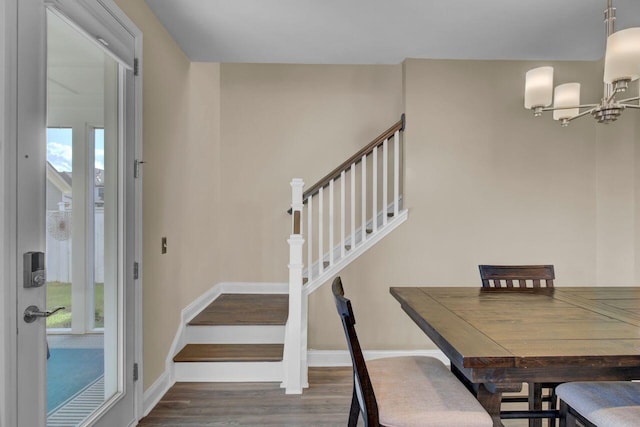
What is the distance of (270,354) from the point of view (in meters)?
2.87

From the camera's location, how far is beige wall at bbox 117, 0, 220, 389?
7.96 ft

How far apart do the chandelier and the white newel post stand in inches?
64.6

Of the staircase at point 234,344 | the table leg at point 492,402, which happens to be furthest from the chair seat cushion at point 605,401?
the staircase at point 234,344

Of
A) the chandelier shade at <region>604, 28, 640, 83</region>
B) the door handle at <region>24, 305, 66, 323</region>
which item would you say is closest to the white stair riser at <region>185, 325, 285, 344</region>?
the door handle at <region>24, 305, 66, 323</region>

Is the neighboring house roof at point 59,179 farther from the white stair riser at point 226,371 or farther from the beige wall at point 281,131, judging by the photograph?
the beige wall at point 281,131

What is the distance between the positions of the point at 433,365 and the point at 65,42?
222cm

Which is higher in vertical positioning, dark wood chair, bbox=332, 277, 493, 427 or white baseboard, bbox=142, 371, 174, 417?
dark wood chair, bbox=332, 277, 493, 427

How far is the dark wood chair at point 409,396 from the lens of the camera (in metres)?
1.32

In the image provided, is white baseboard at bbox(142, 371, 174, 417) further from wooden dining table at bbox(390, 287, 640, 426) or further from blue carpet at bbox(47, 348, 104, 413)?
wooden dining table at bbox(390, 287, 640, 426)

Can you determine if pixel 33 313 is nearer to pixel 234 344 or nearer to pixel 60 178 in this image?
pixel 60 178

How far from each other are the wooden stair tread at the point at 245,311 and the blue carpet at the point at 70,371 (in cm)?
119

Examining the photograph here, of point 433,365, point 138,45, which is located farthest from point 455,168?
point 138,45

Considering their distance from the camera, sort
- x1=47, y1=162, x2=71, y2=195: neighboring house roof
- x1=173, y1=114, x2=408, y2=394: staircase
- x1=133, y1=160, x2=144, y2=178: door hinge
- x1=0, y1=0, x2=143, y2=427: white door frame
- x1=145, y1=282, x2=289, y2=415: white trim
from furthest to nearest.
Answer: x1=173, y1=114, x2=408, y2=394: staircase, x1=145, y1=282, x2=289, y2=415: white trim, x1=133, y1=160, x2=144, y2=178: door hinge, x1=47, y1=162, x2=71, y2=195: neighboring house roof, x1=0, y1=0, x2=143, y2=427: white door frame

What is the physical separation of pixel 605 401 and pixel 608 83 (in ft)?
4.82
